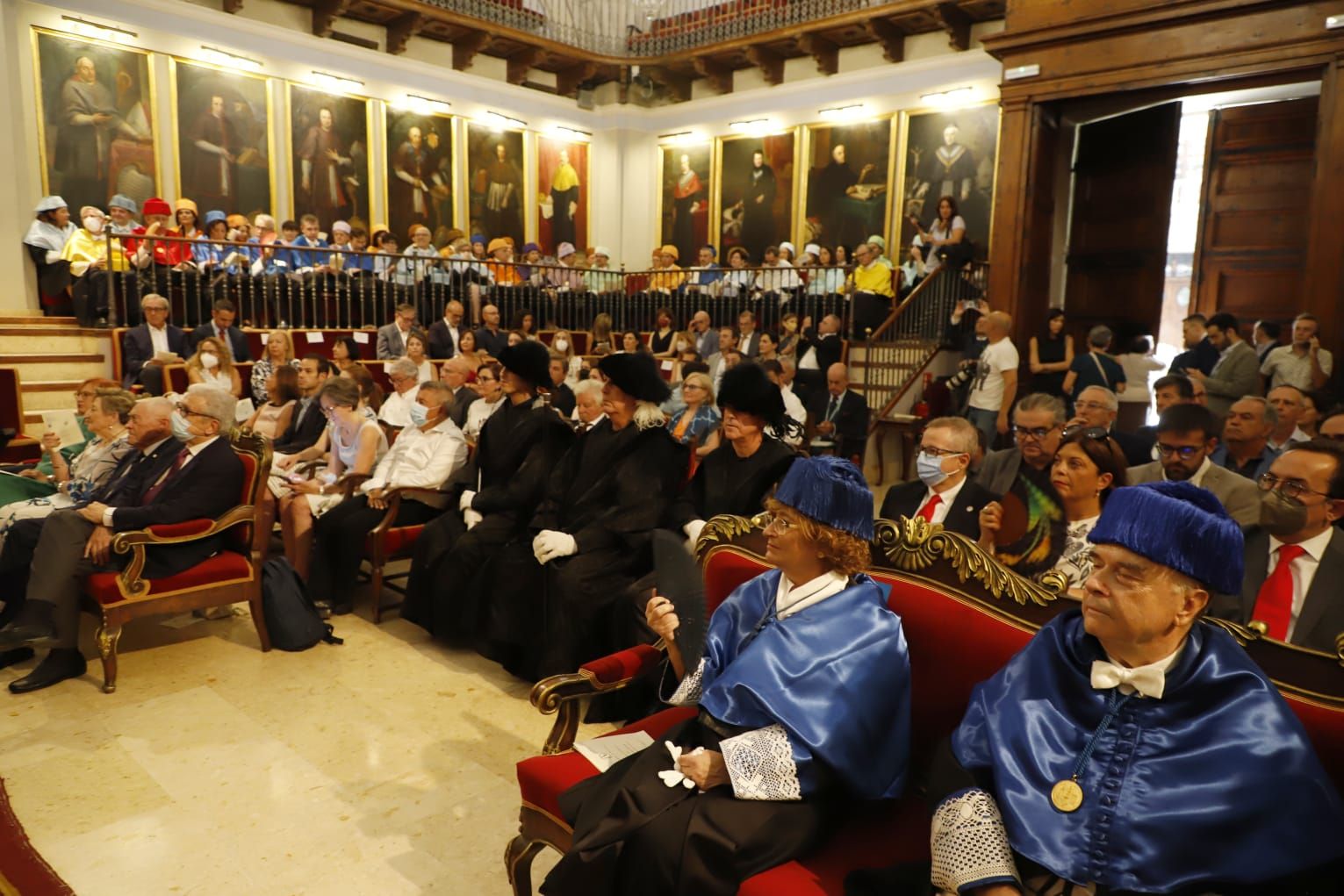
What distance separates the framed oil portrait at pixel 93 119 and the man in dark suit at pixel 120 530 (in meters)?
9.52

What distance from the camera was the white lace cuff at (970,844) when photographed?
1604 mm

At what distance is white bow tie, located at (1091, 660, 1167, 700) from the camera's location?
159cm

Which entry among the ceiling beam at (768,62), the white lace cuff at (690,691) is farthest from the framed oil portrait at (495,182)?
the white lace cuff at (690,691)

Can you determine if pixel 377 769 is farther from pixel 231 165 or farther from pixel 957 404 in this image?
pixel 231 165

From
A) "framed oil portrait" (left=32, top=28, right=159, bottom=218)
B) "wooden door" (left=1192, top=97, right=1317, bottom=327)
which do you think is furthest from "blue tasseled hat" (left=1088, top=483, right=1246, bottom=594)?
"framed oil portrait" (left=32, top=28, right=159, bottom=218)

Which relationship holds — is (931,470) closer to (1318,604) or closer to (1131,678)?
(1318,604)

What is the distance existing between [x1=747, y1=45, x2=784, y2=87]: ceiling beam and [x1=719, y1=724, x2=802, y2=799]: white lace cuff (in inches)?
619

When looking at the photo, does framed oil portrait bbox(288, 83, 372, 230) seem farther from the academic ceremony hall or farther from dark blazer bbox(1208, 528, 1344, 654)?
dark blazer bbox(1208, 528, 1344, 654)

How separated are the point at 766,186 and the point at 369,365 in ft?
28.6

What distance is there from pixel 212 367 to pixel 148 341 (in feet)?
5.30

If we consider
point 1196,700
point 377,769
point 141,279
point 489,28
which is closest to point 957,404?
point 377,769

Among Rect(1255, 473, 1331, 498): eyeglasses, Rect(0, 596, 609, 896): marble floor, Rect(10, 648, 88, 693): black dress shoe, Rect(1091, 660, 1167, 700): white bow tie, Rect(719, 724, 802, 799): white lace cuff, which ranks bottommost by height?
Rect(0, 596, 609, 896): marble floor

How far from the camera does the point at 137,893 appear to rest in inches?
105

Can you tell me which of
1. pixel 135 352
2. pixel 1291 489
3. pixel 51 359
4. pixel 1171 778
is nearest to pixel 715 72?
pixel 135 352
